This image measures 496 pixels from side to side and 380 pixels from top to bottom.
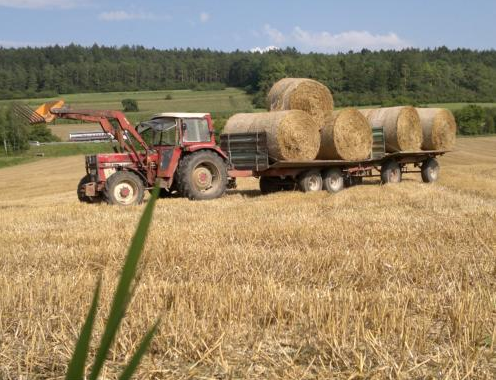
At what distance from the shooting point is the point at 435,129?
17688mm

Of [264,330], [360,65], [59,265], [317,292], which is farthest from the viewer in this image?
[360,65]

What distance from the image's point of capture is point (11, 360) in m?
2.50

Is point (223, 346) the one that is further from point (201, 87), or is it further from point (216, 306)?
point (201, 87)

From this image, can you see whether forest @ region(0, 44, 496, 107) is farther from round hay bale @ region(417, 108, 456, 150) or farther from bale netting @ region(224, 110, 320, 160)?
bale netting @ region(224, 110, 320, 160)

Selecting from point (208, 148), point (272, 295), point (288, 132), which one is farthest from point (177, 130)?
point (272, 295)

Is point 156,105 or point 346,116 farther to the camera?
point 156,105

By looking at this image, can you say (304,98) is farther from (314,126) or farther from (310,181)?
(310,181)

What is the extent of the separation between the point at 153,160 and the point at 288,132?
2.87 metres

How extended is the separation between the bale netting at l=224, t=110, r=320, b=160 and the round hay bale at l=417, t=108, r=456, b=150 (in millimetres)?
4705

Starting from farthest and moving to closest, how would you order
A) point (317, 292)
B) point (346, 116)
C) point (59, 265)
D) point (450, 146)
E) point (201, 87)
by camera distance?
point (201, 87) → point (450, 146) → point (346, 116) → point (59, 265) → point (317, 292)

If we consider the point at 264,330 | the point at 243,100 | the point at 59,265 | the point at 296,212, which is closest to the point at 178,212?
the point at 296,212

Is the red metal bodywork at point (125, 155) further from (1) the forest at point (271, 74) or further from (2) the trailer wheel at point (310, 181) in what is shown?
(1) the forest at point (271, 74)

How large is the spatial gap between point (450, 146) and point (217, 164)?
8.07 m

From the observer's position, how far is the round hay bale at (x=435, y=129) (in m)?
17.7
